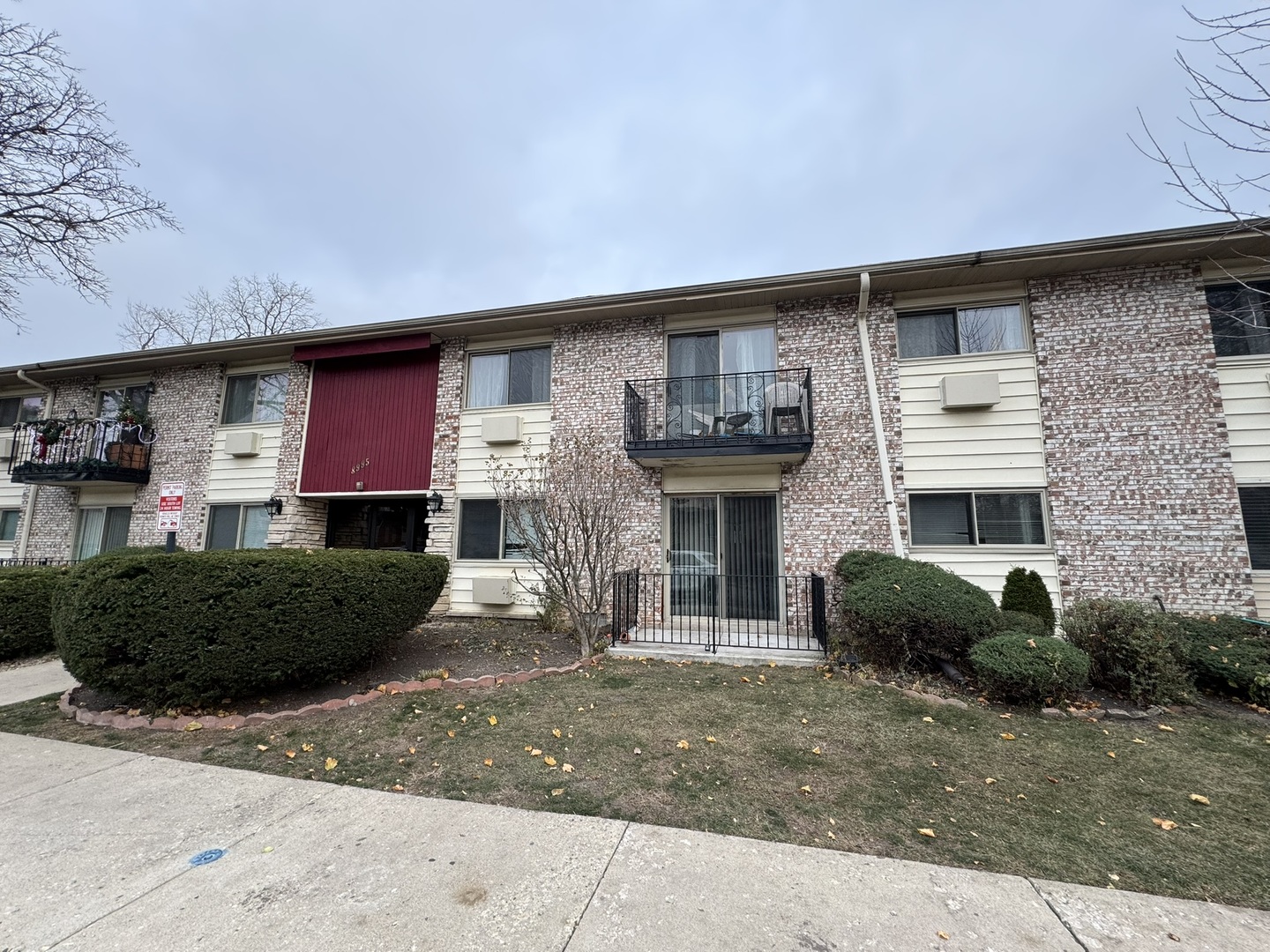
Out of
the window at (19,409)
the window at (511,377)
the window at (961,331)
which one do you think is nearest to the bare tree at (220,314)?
the window at (19,409)

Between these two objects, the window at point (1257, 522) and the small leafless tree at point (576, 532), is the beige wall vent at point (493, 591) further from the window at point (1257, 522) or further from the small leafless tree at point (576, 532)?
the window at point (1257, 522)

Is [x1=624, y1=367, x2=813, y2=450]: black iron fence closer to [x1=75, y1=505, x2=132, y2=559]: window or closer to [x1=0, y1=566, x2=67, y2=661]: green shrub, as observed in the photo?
[x1=0, y1=566, x2=67, y2=661]: green shrub

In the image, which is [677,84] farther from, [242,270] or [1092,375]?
[242,270]

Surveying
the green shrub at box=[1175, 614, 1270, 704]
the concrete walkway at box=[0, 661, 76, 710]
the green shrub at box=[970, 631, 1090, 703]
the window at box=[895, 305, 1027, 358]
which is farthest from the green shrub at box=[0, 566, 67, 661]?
the green shrub at box=[1175, 614, 1270, 704]

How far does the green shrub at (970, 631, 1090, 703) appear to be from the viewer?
4.83 meters

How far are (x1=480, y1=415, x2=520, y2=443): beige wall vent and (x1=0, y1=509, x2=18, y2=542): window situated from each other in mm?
11897

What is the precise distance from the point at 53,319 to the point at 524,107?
1462cm

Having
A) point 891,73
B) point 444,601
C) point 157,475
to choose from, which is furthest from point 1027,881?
point 157,475

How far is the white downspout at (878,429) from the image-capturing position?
7.47 metres

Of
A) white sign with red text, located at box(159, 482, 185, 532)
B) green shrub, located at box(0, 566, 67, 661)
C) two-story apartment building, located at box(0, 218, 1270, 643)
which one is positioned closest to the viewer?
white sign with red text, located at box(159, 482, 185, 532)

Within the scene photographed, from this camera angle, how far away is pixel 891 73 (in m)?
9.17

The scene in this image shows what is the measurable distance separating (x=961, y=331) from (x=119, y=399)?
1676 centimetres

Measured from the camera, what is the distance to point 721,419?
8.18 metres

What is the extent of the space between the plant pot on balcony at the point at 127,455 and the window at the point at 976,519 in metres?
14.7
